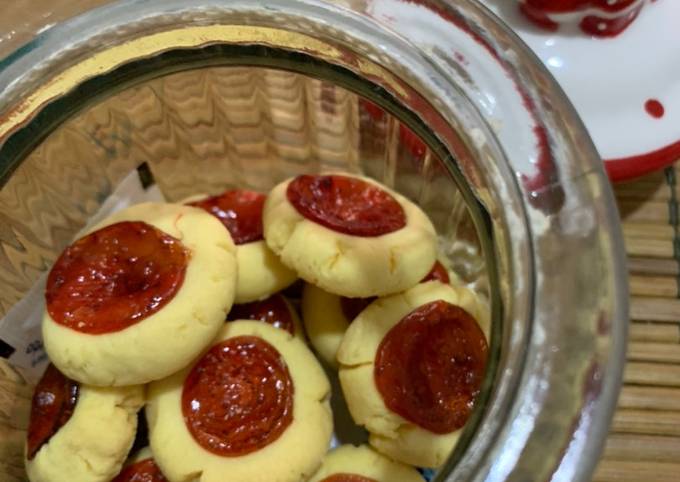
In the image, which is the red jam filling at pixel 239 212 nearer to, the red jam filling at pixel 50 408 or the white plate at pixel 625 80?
the red jam filling at pixel 50 408

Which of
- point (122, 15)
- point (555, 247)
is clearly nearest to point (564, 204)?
point (555, 247)

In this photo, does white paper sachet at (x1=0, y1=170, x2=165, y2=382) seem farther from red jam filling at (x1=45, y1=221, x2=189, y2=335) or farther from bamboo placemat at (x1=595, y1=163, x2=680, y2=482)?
bamboo placemat at (x1=595, y1=163, x2=680, y2=482)

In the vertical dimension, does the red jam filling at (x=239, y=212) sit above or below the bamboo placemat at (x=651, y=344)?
below

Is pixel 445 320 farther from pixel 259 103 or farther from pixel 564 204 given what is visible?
pixel 259 103

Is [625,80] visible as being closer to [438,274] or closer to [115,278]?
[438,274]

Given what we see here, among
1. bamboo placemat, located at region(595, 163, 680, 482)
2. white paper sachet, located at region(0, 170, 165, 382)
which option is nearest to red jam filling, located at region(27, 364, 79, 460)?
white paper sachet, located at region(0, 170, 165, 382)

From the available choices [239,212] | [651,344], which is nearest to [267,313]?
[239,212]

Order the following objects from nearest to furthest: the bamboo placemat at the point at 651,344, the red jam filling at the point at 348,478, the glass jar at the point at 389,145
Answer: the glass jar at the point at 389,145, the red jam filling at the point at 348,478, the bamboo placemat at the point at 651,344

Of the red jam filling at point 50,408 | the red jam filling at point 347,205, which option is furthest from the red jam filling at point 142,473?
the red jam filling at point 347,205
